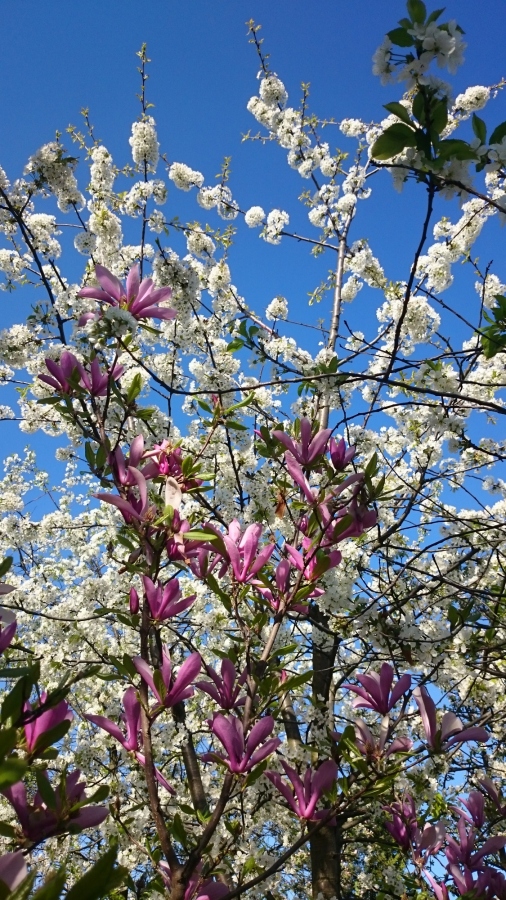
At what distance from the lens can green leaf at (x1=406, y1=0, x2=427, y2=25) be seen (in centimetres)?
115

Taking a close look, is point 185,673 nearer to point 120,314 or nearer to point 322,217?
point 120,314

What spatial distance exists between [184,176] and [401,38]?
3950mm

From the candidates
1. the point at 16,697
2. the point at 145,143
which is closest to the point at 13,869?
the point at 16,697

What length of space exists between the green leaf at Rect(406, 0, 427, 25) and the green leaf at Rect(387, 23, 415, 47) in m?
0.03

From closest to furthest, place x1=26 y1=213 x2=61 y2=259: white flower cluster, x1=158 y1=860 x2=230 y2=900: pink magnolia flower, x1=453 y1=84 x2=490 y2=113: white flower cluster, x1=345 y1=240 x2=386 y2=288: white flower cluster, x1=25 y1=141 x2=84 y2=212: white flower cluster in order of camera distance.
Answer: x1=158 y1=860 x2=230 y2=900: pink magnolia flower < x1=25 y1=141 x2=84 y2=212: white flower cluster < x1=26 y1=213 x2=61 y2=259: white flower cluster < x1=453 y1=84 x2=490 y2=113: white flower cluster < x1=345 y1=240 x2=386 y2=288: white flower cluster

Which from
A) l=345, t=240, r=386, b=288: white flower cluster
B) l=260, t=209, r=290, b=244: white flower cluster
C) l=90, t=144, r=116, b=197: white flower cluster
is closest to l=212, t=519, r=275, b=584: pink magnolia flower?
l=90, t=144, r=116, b=197: white flower cluster

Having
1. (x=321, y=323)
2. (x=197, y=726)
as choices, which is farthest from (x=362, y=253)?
(x=197, y=726)

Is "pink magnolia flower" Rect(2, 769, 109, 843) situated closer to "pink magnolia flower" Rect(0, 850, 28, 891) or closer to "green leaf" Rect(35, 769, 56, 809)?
"green leaf" Rect(35, 769, 56, 809)

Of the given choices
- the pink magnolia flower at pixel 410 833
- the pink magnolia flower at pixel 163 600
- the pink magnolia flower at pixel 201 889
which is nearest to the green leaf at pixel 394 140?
the pink magnolia flower at pixel 163 600

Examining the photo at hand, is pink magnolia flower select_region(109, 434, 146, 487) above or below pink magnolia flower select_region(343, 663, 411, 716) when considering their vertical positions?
above

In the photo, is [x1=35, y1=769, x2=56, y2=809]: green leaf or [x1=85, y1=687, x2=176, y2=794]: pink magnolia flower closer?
[x1=35, y1=769, x2=56, y2=809]: green leaf

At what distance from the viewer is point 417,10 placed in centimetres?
115

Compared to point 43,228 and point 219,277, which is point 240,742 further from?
point 219,277

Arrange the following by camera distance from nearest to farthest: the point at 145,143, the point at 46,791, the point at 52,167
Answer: the point at 46,791, the point at 52,167, the point at 145,143
